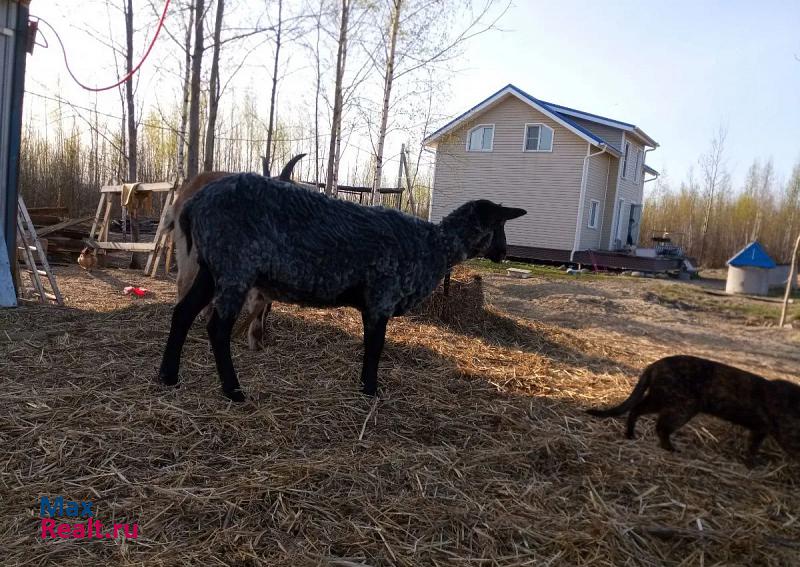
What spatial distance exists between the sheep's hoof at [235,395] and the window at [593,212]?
24.6m

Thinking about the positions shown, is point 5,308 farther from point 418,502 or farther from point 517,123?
point 517,123

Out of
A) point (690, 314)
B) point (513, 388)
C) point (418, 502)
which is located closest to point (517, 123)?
point (690, 314)

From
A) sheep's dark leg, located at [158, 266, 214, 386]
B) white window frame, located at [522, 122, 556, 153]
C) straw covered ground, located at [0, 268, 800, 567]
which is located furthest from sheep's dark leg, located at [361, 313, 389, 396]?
white window frame, located at [522, 122, 556, 153]

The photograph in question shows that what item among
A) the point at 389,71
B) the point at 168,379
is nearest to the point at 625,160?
the point at 389,71

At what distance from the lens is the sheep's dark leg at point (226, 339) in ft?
12.4

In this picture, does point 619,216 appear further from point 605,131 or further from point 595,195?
point 605,131

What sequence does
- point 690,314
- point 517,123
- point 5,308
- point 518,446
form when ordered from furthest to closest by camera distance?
point 517,123 < point 690,314 < point 5,308 < point 518,446

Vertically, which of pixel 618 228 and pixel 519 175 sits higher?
pixel 519 175

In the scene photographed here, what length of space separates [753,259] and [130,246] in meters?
18.8

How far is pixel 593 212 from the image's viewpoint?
2634 centimetres

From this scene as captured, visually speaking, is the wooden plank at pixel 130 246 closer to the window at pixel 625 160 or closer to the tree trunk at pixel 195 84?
the tree trunk at pixel 195 84

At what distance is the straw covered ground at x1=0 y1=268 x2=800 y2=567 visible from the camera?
7.71 ft

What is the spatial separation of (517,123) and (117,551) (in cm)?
2601

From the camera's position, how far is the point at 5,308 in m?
6.14
